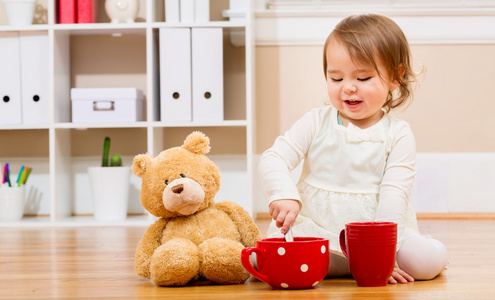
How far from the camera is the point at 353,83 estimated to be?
1.17 m

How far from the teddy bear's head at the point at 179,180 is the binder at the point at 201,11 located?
44.1 inches

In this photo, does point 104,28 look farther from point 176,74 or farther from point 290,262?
point 290,262

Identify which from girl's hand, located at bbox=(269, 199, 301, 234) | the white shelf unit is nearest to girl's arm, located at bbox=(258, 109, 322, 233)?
girl's hand, located at bbox=(269, 199, 301, 234)

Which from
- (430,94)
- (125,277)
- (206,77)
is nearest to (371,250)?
(125,277)

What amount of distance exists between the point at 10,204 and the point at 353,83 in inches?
59.1

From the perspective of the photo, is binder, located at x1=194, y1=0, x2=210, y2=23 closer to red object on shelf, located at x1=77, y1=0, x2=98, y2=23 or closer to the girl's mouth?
red object on shelf, located at x1=77, y1=0, x2=98, y2=23

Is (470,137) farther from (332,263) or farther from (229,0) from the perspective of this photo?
(332,263)

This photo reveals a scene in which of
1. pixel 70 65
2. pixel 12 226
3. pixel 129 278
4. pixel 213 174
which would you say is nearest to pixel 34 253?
pixel 129 278

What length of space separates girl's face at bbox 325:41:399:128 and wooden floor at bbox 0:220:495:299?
1.04 feet

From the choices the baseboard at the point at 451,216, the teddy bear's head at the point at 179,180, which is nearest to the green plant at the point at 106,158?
the baseboard at the point at 451,216

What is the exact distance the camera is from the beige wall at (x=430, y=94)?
237 centimetres

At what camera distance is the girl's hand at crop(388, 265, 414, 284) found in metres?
1.06

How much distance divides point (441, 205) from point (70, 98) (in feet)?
4.58

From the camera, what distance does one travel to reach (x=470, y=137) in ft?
7.76
